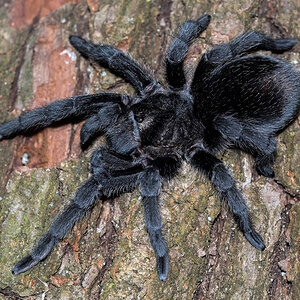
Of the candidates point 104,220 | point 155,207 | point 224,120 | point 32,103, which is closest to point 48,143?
point 32,103

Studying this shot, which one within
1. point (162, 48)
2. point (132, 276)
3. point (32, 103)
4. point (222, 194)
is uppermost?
point (162, 48)

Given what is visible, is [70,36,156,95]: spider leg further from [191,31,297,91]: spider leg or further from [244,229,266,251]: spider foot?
[244,229,266,251]: spider foot

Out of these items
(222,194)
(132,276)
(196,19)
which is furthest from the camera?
(196,19)

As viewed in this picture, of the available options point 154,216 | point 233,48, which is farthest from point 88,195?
point 233,48

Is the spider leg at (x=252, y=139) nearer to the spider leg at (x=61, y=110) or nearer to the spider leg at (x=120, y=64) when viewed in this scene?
the spider leg at (x=120, y=64)

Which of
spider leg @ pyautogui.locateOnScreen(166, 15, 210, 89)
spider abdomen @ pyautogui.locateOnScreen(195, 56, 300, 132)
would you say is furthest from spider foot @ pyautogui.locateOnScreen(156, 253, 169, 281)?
spider leg @ pyautogui.locateOnScreen(166, 15, 210, 89)

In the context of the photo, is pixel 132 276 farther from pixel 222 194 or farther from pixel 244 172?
pixel 244 172
